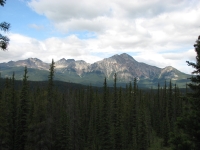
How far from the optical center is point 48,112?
36.4m

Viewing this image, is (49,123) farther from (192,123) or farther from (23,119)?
(192,123)

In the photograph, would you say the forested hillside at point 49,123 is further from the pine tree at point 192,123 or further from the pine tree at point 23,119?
the pine tree at point 192,123

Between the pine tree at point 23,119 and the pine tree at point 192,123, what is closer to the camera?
the pine tree at point 192,123

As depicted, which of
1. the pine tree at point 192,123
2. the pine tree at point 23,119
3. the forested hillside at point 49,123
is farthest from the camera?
the pine tree at point 23,119

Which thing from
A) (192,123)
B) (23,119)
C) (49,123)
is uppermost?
(192,123)

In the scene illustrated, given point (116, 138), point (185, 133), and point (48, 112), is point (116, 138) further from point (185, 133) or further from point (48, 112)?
point (185, 133)

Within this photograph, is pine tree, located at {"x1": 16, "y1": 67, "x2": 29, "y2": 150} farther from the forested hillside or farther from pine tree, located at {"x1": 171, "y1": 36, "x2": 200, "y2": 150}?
pine tree, located at {"x1": 171, "y1": 36, "x2": 200, "y2": 150}

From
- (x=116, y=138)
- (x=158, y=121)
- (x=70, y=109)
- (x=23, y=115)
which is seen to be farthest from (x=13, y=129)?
(x=158, y=121)

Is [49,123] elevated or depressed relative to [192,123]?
depressed

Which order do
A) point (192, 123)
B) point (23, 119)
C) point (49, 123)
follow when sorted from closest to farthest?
point (192, 123) < point (49, 123) < point (23, 119)

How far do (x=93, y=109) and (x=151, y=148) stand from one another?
72.2 ft

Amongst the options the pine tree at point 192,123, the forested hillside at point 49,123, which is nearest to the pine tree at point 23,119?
the forested hillside at point 49,123

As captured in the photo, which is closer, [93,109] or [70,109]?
[70,109]

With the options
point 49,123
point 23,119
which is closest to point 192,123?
point 49,123
